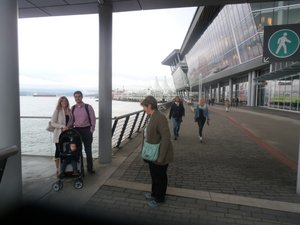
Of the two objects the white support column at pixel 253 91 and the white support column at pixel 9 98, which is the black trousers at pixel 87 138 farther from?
the white support column at pixel 253 91

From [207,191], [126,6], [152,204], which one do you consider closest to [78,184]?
[152,204]

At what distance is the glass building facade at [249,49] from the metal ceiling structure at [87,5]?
2136cm

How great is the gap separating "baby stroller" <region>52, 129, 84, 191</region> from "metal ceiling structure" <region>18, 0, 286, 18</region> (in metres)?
3.08

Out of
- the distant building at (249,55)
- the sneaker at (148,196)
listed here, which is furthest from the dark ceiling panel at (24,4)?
the distant building at (249,55)

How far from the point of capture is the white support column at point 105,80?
19.7 feet

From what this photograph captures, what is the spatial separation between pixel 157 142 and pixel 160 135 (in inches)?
4.6

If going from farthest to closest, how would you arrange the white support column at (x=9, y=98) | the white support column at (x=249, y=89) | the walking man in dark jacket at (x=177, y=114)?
the white support column at (x=249, y=89)
the walking man in dark jacket at (x=177, y=114)
the white support column at (x=9, y=98)

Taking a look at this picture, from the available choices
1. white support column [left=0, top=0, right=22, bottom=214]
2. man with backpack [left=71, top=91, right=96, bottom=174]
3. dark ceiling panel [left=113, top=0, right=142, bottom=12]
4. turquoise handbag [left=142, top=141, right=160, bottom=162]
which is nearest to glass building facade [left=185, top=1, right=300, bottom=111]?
dark ceiling panel [left=113, top=0, right=142, bottom=12]

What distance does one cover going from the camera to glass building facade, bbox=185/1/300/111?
25.4 metres

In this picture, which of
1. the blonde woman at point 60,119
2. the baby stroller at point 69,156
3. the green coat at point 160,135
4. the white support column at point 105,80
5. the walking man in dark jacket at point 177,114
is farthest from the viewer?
the walking man in dark jacket at point 177,114

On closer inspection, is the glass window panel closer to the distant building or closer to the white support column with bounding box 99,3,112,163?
the distant building

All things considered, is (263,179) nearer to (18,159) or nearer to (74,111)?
(74,111)

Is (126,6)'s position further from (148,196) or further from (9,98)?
(148,196)

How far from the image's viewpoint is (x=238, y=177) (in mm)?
5473
